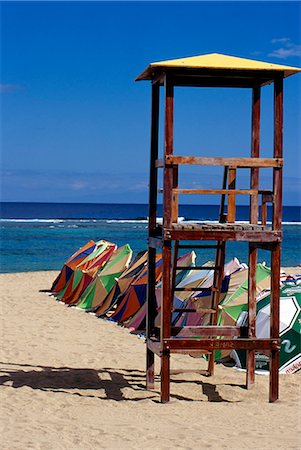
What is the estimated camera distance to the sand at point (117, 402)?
24.8 ft

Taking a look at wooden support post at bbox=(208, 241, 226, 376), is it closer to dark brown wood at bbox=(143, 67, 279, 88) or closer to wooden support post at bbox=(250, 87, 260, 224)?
wooden support post at bbox=(250, 87, 260, 224)

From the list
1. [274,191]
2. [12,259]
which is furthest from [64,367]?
[12,259]

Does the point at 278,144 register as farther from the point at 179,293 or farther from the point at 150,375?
the point at 179,293

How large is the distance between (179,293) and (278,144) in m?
5.01

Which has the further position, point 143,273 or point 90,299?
point 90,299

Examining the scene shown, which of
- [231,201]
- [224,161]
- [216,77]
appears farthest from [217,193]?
[216,77]

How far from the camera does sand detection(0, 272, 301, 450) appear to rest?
7.57 metres

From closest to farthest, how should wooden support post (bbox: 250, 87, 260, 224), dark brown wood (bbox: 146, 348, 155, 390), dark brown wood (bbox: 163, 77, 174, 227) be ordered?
dark brown wood (bbox: 163, 77, 174, 227)
dark brown wood (bbox: 146, 348, 155, 390)
wooden support post (bbox: 250, 87, 260, 224)

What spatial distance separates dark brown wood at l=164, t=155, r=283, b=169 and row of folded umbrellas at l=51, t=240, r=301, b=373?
51.9 inches

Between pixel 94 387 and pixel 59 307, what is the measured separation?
303 inches

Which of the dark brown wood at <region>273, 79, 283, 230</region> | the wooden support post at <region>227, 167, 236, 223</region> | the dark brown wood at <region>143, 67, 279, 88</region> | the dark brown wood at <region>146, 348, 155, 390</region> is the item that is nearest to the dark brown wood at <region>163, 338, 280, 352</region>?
the dark brown wood at <region>146, 348, 155, 390</region>

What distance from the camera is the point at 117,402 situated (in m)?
9.08

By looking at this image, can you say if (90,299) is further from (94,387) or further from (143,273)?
(94,387)

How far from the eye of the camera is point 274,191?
9.15 m
